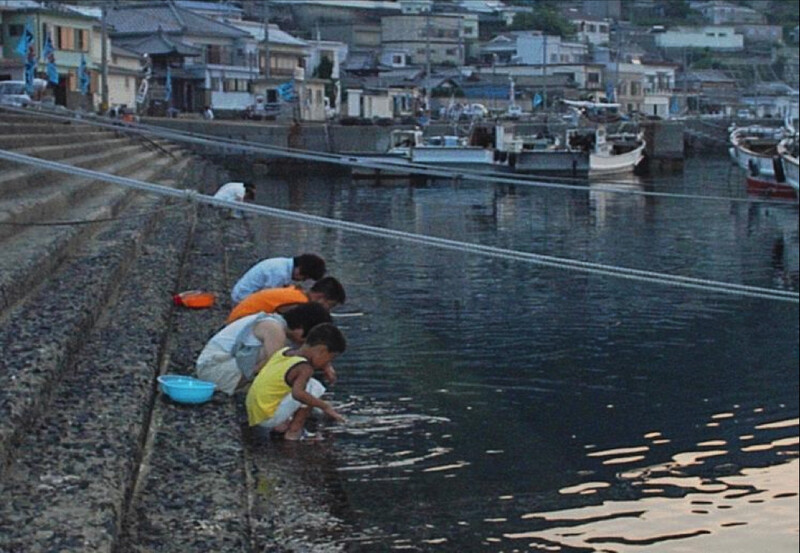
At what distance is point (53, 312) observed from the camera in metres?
6.63

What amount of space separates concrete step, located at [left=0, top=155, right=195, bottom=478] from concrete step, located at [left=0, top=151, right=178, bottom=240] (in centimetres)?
13

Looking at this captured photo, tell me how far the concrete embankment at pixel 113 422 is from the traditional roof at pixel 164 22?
44.0 m

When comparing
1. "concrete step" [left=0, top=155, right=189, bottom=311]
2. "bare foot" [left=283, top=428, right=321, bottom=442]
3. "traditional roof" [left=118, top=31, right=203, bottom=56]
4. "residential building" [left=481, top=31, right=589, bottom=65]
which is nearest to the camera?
"concrete step" [left=0, top=155, right=189, bottom=311]

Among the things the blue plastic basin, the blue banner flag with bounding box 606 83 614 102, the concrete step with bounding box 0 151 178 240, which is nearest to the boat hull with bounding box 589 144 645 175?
the blue banner flag with bounding box 606 83 614 102

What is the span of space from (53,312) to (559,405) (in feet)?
11.5

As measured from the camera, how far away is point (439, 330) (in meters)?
11.5

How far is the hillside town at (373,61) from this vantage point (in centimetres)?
4250

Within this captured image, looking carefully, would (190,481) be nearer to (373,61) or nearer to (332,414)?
(332,414)

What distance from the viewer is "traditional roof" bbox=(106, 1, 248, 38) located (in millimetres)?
53344

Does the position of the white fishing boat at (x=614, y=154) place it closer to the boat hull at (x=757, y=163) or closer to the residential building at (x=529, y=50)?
the boat hull at (x=757, y=163)

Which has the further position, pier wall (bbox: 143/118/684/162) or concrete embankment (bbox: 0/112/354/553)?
pier wall (bbox: 143/118/684/162)

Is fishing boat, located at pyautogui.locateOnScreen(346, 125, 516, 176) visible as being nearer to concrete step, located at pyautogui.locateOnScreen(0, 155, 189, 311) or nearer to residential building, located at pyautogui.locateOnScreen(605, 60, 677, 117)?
concrete step, located at pyautogui.locateOnScreen(0, 155, 189, 311)

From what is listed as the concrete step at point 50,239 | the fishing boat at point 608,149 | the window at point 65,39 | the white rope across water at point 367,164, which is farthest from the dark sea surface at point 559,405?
the window at point 65,39

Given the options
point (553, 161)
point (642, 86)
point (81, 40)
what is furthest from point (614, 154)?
point (642, 86)
